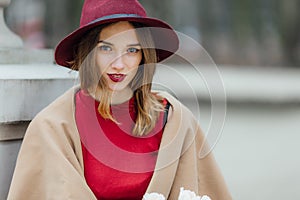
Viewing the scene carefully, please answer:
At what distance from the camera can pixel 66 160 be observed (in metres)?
2.94

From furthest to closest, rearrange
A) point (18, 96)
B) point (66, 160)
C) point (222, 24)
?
point (222, 24) < point (18, 96) < point (66, 160)

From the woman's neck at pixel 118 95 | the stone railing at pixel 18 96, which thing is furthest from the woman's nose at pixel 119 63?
the stone railing at pixel 18 96

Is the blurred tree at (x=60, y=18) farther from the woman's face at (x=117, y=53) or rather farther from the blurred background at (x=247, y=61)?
the woman's face at (x=117, y=53)

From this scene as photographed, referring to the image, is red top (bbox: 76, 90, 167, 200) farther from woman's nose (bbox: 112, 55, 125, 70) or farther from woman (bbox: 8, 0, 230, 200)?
woman's nose (bbox: 112, 55, 125, 70)

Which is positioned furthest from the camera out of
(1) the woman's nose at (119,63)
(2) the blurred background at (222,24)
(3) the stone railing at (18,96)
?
(2) the blurred background at (222,24)

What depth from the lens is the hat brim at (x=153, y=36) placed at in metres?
3.01

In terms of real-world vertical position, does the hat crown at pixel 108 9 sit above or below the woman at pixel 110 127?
above

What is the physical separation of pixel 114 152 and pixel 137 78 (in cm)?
29

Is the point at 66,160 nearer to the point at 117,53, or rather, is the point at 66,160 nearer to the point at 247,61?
the point at 117,53

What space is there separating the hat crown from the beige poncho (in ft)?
0.94

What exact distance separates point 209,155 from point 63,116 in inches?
24.3

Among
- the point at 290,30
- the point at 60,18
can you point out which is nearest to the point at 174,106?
the point at 290,30

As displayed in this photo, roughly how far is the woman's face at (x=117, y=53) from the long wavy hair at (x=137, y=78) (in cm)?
2

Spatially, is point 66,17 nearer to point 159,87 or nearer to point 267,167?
point 267,167
